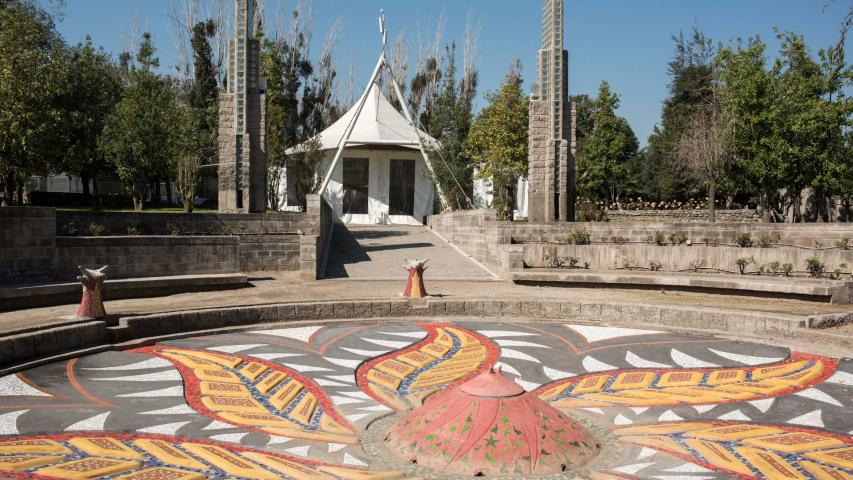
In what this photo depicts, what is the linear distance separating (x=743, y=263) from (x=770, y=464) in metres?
12.1

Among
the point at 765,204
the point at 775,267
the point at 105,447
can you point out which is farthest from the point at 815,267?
the point at 105,447

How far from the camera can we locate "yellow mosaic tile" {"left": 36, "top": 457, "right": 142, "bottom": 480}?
550 centimetres

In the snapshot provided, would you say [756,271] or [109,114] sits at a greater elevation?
[109,114]

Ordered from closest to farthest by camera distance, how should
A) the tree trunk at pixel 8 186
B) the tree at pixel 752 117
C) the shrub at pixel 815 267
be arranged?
the shrub at pixel 815 267
the tree trunk at pixel 8 186
the tree at pixel 752 117

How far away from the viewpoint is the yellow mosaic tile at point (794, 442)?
6.71 metres

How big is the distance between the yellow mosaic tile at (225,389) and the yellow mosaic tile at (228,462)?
181cm

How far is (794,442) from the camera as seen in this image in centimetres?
688

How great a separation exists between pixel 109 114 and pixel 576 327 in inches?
1185

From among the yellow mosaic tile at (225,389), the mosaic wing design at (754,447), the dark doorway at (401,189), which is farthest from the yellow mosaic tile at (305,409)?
the dark doorway at (401,189)

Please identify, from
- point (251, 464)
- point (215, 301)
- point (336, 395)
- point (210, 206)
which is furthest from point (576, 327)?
point (210, 206)

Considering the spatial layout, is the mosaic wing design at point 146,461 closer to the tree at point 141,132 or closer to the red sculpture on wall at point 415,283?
the red sculpture on wall at point 415,283

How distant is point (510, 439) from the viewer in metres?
6.10

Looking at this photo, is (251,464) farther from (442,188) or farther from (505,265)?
(442,188)

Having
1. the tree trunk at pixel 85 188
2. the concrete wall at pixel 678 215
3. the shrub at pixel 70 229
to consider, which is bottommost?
the shrub at pixel 70 229
